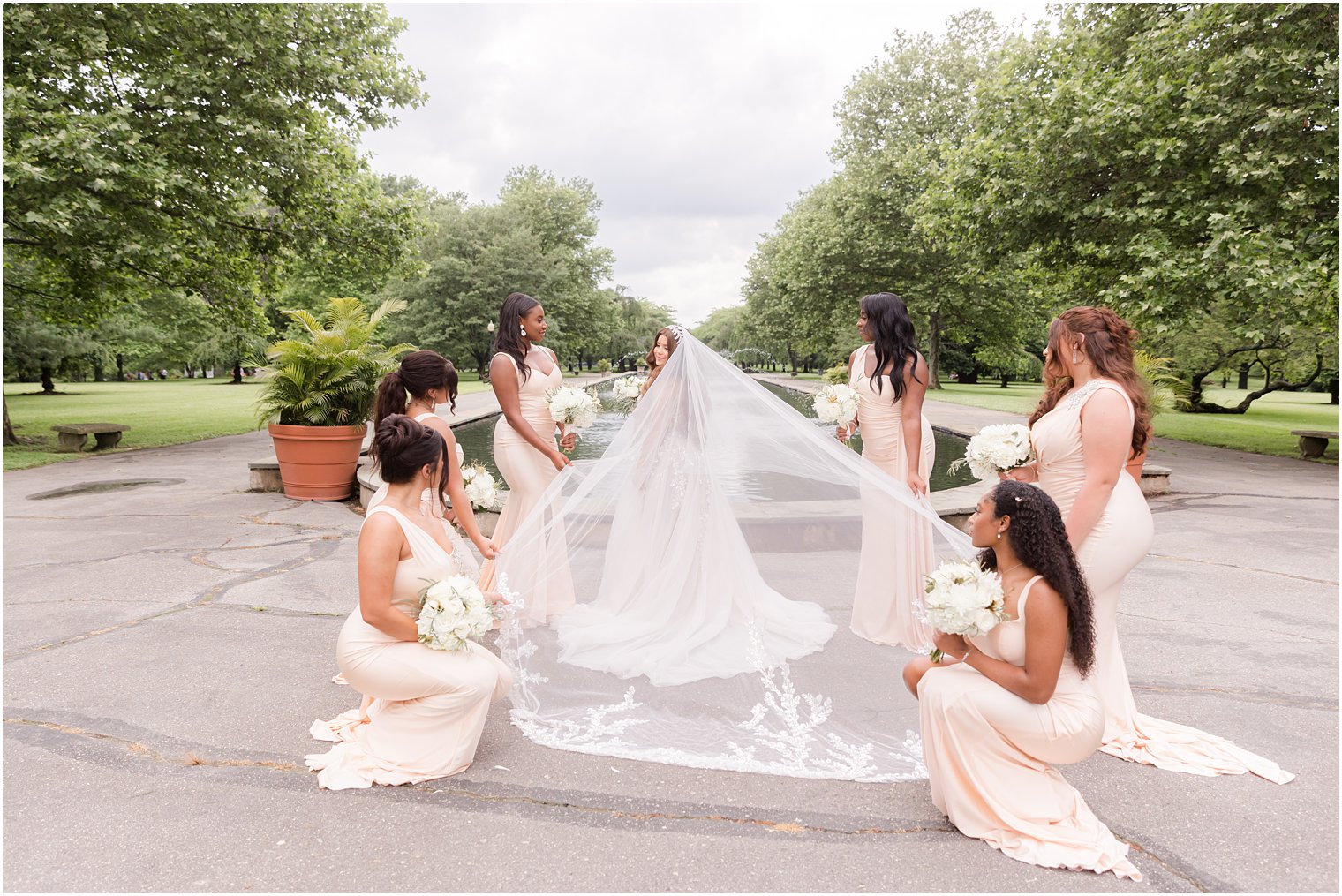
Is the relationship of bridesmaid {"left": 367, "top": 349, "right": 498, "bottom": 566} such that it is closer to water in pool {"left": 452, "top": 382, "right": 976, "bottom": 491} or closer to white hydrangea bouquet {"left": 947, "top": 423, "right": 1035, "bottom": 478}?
white hydrangea bouquet {"left": 947, "top": 423, "right": 1035, "bottom": 478}

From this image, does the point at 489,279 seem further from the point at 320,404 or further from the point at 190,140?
the point at 320,404

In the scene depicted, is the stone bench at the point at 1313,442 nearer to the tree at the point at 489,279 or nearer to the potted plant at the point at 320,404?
the potted plant at the point at 320,404

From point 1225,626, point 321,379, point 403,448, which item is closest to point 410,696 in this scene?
point 403,448

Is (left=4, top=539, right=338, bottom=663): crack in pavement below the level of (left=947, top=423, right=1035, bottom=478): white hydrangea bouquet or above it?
below

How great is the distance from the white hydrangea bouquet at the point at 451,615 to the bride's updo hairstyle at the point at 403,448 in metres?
0.55

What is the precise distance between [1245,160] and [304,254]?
696 inches

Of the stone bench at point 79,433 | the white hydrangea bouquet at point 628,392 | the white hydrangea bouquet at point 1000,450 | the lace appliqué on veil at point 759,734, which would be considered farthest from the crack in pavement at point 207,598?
the stone bench at point 79,433

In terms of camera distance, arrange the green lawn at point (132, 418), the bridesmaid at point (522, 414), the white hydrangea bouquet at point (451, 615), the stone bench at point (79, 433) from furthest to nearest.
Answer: the green lawn at point (132, 418)
the stone bench at point (79, 433)
the bridesmaid at point (522, 414)
the white hydrangea bouquet at point (451, 615)

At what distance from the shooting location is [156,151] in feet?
40.2

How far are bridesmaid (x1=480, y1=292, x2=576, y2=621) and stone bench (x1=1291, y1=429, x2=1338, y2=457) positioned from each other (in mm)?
15453

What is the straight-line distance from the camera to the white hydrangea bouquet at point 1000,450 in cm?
385

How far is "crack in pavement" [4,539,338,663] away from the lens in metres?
4.88

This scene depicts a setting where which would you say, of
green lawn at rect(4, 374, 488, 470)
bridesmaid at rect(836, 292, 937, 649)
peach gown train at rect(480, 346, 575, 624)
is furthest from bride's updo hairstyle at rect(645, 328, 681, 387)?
green lawn at rect(4, 374, 488, 470)

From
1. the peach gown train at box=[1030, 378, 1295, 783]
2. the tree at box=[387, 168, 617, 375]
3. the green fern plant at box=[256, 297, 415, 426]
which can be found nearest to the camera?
the peach gown train at box=[1030, 378, 1295, 783]
